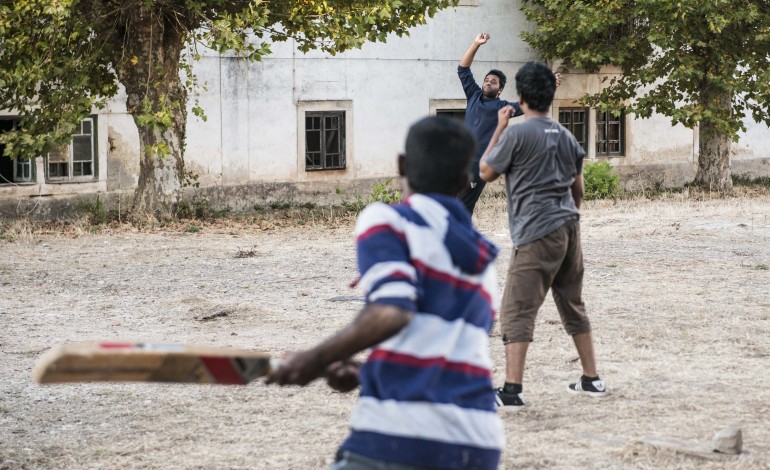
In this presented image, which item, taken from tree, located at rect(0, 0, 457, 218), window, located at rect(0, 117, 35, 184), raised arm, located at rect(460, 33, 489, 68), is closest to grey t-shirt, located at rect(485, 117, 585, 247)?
raised arm, located at rect(460, 33, 489, 68)

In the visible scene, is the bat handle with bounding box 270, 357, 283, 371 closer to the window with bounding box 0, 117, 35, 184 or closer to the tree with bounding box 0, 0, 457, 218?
the tree with bounding box 0, 0, 457, 218

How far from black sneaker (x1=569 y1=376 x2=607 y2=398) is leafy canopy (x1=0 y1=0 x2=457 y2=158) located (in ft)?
30.1

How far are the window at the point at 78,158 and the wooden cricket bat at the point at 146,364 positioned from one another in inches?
668

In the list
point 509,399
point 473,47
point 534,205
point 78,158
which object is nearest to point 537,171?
point 534,205

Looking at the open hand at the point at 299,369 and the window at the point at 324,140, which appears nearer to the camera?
the open hand at the point at 299,369

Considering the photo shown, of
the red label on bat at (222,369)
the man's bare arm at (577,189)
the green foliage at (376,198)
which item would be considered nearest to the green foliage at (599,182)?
the green foliage at (376,198)

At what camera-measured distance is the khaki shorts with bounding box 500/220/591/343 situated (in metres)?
6.76

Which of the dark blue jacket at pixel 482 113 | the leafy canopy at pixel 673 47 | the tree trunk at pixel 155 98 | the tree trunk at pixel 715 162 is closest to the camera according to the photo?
the dark blue jacket at pixel 482 113

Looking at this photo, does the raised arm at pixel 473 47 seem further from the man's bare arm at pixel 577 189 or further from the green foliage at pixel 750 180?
the green foliage at pixel 750 180

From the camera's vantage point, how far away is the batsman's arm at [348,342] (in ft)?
10.2

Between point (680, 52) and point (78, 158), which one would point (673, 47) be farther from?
point (78, 158)

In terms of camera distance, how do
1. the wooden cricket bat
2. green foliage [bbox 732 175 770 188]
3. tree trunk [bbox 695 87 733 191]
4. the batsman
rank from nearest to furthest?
the wooden cricket bat → the batsman → tree trunk [bbox 695 87 733 191] → green foliage [bbox 732 175 770 188]

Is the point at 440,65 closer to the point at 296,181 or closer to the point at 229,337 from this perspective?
the point at 296,181

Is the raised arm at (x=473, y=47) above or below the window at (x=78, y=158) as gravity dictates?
above
